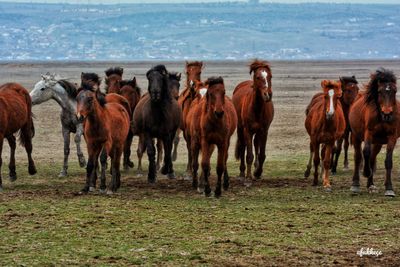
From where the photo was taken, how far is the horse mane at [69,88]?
19.9 m

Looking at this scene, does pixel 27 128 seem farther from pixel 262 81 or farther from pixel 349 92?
pixel 349 92

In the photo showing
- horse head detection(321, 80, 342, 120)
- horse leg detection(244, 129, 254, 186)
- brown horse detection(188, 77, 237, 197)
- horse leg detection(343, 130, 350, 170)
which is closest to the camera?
brown horse detection(188, 77, 237, 197)

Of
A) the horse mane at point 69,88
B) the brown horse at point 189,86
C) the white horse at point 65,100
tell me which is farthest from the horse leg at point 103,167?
the horse mane at point 69,88

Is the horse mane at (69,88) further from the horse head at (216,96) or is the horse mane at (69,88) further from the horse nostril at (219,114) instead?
the horse nostril at (219,114)

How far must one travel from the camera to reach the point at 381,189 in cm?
1616

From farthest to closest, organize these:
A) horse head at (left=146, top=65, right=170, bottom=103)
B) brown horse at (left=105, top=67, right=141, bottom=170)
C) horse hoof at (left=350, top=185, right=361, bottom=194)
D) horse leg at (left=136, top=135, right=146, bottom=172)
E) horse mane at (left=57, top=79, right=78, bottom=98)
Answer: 1. brown horse at (left=105, top=67, right=141, bottom=170)
2. horse mane at (left=57, top=79, right=78, bottom=98)
3. horse leg at (left=136, top=135, right=146, bottom=172)
4. horse head at (left=146, top=65, right=170, bottom=103)
5. horse hoof at (left=350, top=185, right=361, bottom=194)

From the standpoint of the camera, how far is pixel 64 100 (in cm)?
1981

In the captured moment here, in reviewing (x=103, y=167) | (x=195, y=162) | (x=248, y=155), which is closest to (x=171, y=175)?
(x=248, y=155)

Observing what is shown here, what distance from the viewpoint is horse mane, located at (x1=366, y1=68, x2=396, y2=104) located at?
1515 cm

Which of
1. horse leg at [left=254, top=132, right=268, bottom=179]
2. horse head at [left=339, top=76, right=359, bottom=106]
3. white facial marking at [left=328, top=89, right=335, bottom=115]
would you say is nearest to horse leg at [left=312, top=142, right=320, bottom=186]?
white facial marking at [left=328, top=89, right=335, bottom=115]

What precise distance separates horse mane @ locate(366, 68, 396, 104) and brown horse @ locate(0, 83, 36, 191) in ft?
20.7

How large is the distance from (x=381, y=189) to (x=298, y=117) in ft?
54.9

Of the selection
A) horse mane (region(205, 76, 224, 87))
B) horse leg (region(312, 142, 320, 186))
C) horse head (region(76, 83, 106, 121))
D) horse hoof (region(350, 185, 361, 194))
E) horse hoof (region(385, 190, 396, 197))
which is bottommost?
horse hoof (region(350, 185, 361, 194))

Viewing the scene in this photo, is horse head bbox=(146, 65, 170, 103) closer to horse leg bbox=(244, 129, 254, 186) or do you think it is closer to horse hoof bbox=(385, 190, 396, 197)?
horse leg bbox=(244, 129, 254, 186)
